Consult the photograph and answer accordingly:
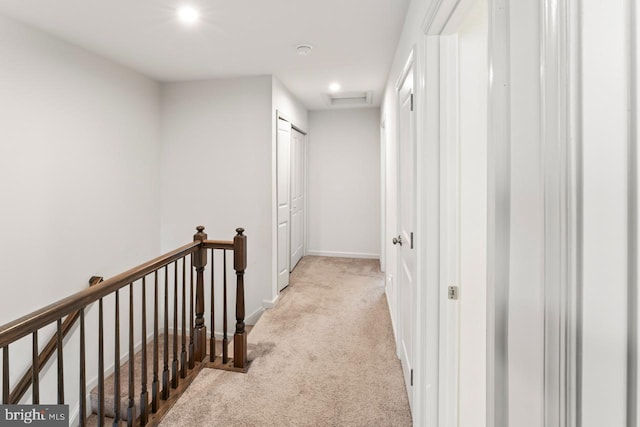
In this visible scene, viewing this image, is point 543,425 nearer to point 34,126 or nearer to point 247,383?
point 247,383

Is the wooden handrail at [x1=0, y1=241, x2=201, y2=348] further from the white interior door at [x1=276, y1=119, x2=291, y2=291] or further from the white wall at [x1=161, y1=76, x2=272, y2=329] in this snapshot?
the white interior door at [x1=276, y1=119, x2=291, y2=291]

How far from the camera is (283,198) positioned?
3977 millimetres

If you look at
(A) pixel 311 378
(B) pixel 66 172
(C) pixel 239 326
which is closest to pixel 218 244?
(C) pixel 239 326

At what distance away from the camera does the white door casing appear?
1.78 metres

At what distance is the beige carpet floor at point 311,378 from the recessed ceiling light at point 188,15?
2374 millimetres

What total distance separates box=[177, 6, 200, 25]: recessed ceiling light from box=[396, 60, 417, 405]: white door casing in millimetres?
1407

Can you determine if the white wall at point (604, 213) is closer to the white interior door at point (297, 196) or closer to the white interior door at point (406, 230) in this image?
the white interior door at point (406, 230)

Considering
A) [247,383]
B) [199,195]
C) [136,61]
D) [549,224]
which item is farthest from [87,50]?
[549,224]

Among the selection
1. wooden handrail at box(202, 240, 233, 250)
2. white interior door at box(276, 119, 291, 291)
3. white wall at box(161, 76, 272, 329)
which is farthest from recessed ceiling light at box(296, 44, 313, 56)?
wooden handrail at box(202, 240, 233, 250)

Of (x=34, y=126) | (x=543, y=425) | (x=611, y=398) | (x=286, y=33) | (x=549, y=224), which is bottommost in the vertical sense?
(x=543, y=425)

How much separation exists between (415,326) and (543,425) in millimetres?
1176

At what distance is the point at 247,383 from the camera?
2.15m

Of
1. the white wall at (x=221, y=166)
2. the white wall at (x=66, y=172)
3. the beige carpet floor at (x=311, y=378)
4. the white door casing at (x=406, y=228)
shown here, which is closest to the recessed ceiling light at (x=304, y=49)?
the white wall at (x=221, y=166)

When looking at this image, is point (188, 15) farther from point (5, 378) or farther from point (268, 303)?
point (268, 303)
